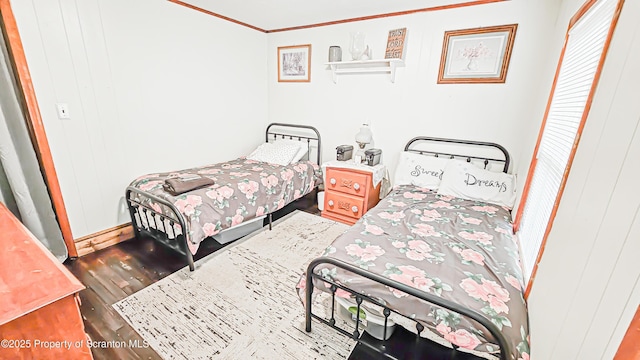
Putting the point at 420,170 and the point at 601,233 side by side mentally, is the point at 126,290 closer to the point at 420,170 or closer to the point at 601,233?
the point at 601,233

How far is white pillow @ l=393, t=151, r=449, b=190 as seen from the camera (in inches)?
103

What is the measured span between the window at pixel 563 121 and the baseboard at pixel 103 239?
10.3ft

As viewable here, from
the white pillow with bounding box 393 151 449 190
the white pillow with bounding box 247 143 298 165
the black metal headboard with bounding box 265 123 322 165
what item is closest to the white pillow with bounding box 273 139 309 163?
the white pillow with bounding box 247 143 298 165

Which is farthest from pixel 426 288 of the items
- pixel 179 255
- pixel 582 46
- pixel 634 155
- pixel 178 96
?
pixel 178 96

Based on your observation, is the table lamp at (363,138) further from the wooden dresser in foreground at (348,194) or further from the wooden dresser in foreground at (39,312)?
the wooden dresser in foreground at (39,312)

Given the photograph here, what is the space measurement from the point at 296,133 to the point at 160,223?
7.02ft

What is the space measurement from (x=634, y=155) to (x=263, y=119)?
149 inches

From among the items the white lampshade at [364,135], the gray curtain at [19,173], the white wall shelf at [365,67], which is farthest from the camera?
the white lampshade at [364,135]

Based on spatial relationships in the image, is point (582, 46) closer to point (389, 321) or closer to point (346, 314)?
point (389, 321)

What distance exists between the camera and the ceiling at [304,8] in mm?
2541

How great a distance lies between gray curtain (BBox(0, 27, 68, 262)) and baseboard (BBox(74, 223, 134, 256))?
20cm

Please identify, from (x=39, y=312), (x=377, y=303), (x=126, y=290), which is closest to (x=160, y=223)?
(x=126, y=290)

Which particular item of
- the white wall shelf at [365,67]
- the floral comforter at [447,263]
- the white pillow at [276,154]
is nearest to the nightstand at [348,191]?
the white pillow at [276,154]

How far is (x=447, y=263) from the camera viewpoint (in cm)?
142
